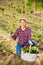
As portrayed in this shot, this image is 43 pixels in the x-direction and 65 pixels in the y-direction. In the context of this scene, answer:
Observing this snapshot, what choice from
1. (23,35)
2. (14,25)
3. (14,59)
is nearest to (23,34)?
(23,35)

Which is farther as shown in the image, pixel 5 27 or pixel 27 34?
pixel 5 27

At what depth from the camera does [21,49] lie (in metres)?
1.63

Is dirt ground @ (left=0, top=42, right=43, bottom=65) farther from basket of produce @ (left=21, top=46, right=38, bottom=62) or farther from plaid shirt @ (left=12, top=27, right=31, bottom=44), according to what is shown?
plaid shirt @ (left=12, top=27, right=31, bottom=44)

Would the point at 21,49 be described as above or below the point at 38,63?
above

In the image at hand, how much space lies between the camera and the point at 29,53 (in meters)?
1.57

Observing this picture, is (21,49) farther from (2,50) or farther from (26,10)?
(26,10)

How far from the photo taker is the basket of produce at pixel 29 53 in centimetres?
158

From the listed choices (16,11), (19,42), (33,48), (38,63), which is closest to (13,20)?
(16,11)

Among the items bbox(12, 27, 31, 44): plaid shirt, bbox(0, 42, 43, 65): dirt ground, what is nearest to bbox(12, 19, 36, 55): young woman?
bbox(12, 27, 31, 44): plaid shirt

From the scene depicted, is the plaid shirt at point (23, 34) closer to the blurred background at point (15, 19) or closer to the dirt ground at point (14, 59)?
the blurred background at point (15, 19)

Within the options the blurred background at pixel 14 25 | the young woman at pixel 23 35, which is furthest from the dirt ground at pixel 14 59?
the young woman at pixel 23 35

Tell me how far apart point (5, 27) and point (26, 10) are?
25 centimetres

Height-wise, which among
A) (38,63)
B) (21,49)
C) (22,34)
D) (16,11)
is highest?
(16,11)

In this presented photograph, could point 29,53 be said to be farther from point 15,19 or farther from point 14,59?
point 15,19
